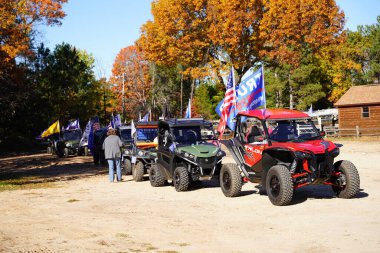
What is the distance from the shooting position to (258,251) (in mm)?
7328

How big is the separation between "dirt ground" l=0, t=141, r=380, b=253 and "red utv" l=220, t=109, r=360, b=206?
1.33ft

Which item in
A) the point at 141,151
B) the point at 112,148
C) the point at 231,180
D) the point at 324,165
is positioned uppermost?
the point at 112,148

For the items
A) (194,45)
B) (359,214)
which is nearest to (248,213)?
(359,214)

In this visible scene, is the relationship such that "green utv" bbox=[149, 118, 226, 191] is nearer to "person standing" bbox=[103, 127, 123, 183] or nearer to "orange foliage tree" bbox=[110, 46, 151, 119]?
"person standing" bbox=[103, 127, 123, 183]

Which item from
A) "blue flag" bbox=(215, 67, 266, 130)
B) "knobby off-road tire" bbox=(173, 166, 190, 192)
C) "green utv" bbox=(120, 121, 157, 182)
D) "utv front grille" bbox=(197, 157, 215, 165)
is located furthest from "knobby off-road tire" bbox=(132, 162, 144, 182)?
"utv front grille" bbox=(197, 157, 215, 165)

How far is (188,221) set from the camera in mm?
9805

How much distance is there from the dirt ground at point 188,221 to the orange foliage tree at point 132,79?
57.7 m

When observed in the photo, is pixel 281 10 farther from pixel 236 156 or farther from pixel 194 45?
pixel 236 156

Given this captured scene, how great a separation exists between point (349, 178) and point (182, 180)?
4.85 m

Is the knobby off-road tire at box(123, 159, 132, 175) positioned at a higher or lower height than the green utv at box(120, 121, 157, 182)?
lower

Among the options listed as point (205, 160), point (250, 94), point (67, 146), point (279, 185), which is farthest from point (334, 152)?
point (67, 146)

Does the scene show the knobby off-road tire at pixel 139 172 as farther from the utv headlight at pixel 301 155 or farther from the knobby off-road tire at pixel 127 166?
the utv headlight at pixel 301 155

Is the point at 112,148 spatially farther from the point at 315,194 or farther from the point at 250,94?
the point at 315,194

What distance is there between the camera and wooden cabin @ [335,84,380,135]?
1604 inches
